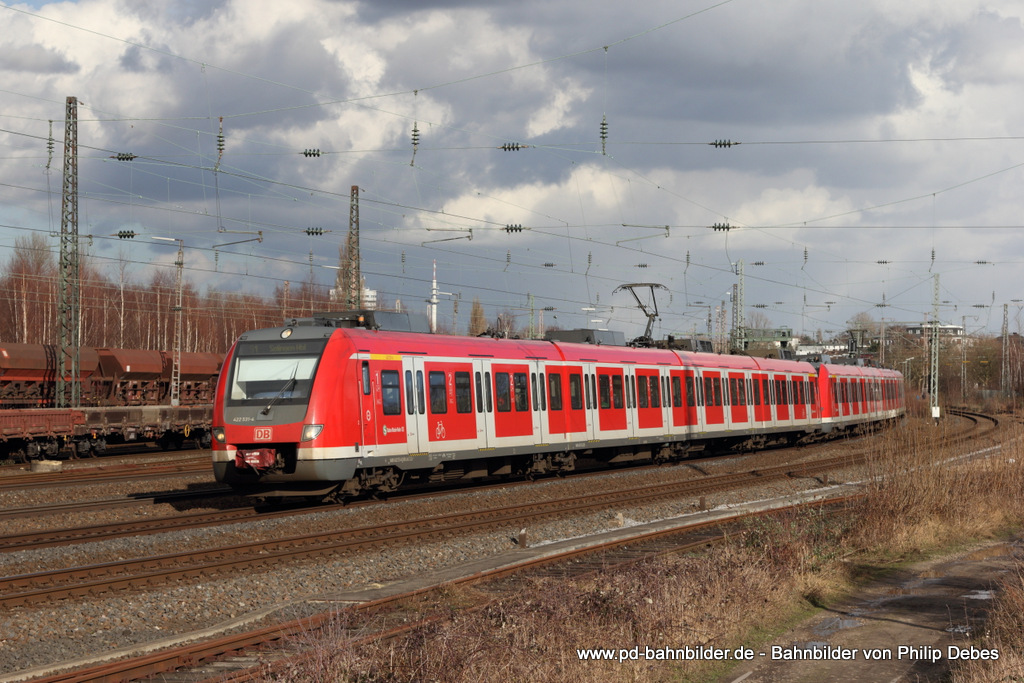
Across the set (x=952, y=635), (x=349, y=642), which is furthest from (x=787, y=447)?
(x=349, y=642)

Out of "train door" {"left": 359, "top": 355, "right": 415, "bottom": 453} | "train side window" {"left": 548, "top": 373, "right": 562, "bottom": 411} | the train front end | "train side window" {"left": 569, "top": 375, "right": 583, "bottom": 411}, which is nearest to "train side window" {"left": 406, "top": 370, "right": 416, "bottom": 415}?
"train door" {"left": 359, "top": 355, "right": 415, "bottom": 453}

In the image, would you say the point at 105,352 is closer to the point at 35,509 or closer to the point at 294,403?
the point at 35,509

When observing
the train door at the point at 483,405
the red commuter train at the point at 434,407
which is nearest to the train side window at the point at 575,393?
the red commuter train at the point at 434,407

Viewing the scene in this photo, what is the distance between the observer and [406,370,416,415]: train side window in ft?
65.7

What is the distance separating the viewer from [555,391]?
25.1 meters

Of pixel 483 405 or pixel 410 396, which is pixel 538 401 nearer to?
pixel 483 405

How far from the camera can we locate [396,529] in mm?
16891

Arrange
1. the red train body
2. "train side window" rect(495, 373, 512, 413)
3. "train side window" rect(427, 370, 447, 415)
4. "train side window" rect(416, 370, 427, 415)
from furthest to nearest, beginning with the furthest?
the red train body
"train side window" rect(495, 373, 512, 413)
"train side window" rect(427, 370, 447, 415)
"train side window" rect(416, 370, 427, 415)

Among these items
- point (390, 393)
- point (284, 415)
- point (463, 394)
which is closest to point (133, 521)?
point (284, 415)

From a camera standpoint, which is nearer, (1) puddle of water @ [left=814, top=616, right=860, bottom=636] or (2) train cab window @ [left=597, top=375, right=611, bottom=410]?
(1) puddle of water @ [left=814, top=616, right=860, bottom=636]

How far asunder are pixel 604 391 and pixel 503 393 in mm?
4895

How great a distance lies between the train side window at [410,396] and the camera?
20.0 m

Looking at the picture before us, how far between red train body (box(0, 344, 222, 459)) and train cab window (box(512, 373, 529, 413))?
17.0 metres

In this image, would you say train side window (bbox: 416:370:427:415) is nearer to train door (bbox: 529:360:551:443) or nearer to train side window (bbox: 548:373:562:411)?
train door (bbox: 529:360:551:443)
